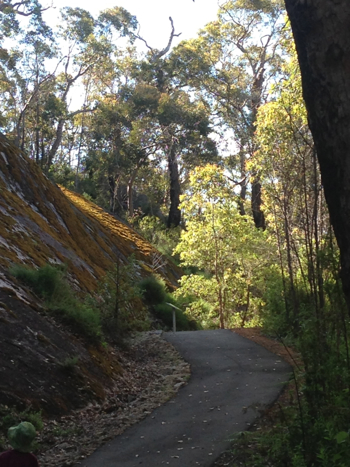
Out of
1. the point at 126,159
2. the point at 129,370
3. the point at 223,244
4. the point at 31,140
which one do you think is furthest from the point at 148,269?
the point at 31,140

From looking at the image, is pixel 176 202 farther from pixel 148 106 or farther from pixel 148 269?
pixel 148 269

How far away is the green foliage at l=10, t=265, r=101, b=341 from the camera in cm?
907

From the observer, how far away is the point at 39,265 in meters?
11.2

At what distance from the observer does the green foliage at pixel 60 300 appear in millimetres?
9070

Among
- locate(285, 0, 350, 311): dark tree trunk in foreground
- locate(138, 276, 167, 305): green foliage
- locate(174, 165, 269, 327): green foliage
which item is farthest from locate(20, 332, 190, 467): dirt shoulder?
locate(174, 165, 269, 327): green foliage

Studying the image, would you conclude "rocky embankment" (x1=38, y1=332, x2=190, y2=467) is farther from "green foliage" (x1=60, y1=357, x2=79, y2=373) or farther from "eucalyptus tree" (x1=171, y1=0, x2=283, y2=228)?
"eucalyptus tree" (x1=171, y1=0, x2=283, y2=228)

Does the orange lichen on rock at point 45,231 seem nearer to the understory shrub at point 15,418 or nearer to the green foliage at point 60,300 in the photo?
the green foliage at point 60,300

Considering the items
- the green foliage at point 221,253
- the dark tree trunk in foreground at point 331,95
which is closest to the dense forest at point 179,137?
the green foliage at point 221,253

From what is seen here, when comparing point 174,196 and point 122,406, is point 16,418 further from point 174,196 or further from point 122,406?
point 174,196

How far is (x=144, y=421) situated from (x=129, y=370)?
2700 millimetres

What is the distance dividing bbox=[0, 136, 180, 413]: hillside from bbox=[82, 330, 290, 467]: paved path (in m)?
1.13

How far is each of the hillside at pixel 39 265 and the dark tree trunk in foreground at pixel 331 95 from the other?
4578 millimetres

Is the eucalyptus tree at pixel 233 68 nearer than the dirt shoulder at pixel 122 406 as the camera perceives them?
No

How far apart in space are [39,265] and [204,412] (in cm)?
530
